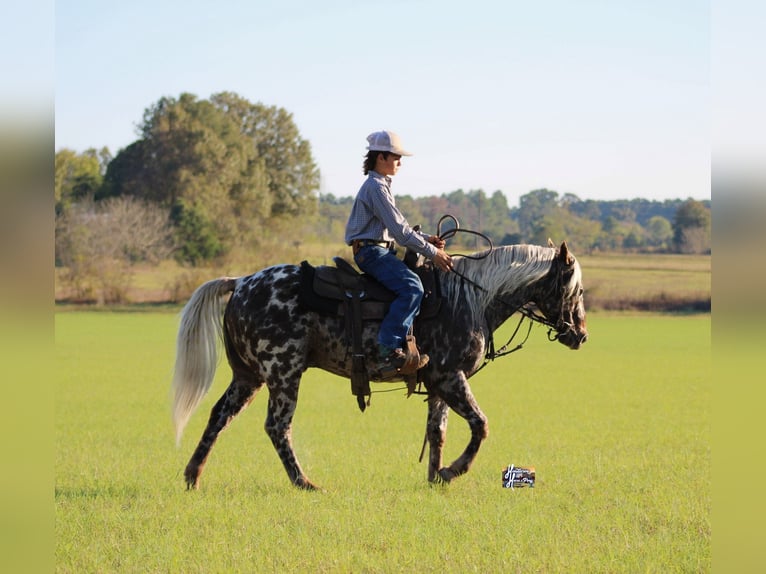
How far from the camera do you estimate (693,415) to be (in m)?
17.0

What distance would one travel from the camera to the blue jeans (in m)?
8.58

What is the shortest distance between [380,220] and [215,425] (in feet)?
8.24

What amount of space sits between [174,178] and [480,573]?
219 feet

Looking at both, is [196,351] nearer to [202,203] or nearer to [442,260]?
[442,260]

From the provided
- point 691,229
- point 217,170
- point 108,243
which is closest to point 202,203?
point 217,170

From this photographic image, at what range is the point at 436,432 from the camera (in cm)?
946

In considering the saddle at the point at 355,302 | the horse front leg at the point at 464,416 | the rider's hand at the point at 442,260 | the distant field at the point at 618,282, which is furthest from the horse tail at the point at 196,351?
the distant field at the point at 618,282

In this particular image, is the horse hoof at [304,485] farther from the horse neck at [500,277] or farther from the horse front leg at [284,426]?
the horse neck at [500,277]

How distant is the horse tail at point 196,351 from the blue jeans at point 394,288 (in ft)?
5.18
